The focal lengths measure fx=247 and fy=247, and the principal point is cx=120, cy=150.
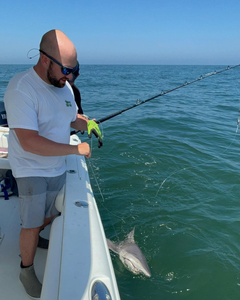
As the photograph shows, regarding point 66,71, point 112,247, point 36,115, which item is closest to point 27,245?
point 36,115

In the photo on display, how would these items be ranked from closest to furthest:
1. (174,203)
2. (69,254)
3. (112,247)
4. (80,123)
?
1. (69,254)
2. (80,123)
3. (112,247)
4. (174,203)

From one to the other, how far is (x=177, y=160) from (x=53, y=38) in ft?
14.7

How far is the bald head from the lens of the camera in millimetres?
1596

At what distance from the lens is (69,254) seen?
1.55 metres

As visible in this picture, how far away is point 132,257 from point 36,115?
2022mm

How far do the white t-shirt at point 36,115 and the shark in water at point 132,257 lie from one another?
4.78 feet

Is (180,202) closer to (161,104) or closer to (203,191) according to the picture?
(203,191)

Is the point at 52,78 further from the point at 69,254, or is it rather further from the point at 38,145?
the point at 69,254

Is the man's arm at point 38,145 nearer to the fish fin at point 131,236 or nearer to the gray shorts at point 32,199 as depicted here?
the gray shorts at point 32,199

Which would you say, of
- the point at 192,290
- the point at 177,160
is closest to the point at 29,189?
the point at 192,290

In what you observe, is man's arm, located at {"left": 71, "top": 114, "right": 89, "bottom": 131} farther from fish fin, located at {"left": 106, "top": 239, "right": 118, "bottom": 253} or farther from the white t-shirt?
fish fin, located at {"left": 106, "top": 239, "right": 118, "bottom": 253}

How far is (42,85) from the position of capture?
172 cm

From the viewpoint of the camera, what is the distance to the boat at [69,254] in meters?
1.36

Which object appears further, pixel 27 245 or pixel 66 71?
pixel 27 245
